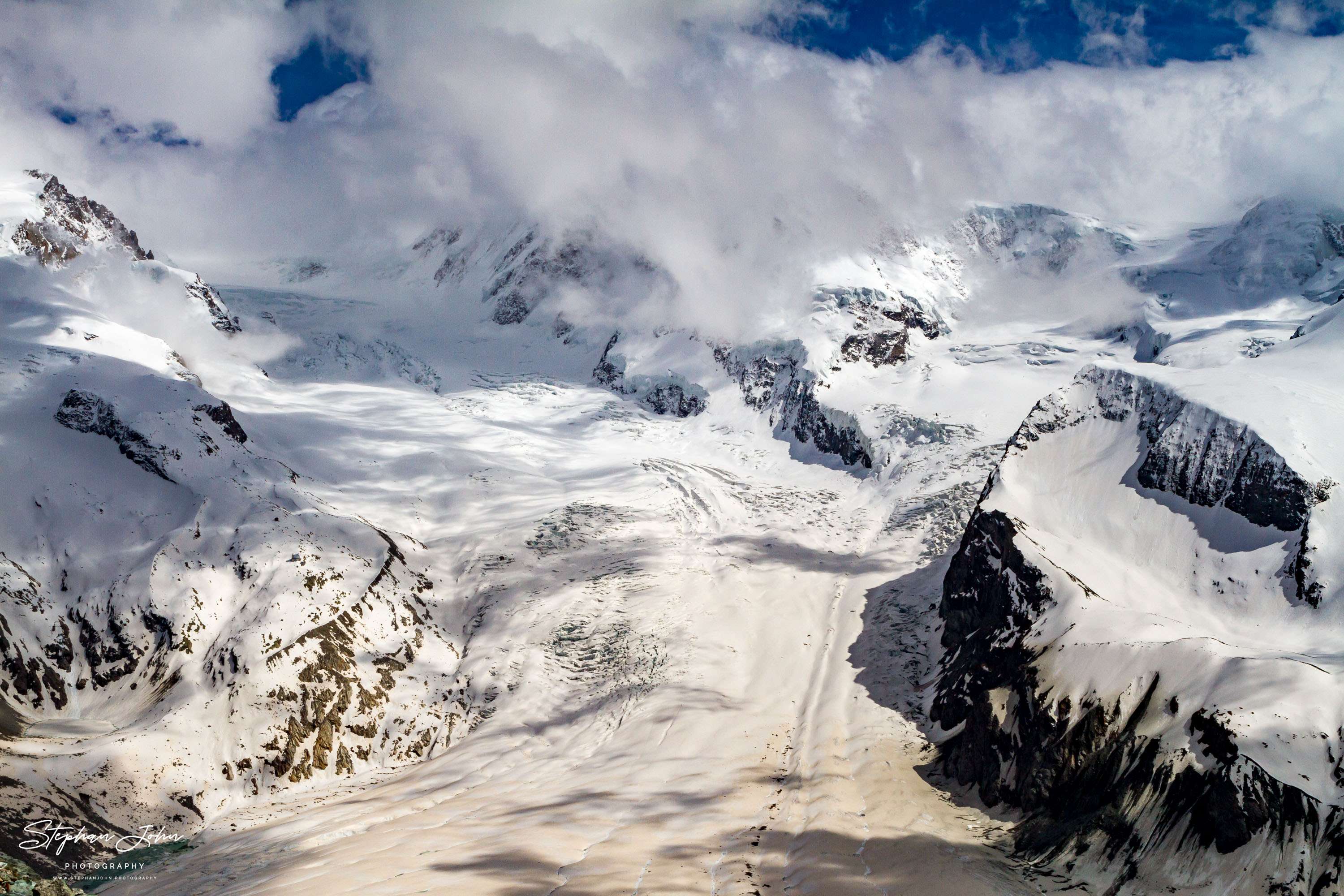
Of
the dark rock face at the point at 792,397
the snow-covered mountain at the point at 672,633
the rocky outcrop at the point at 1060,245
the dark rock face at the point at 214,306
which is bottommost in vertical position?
the snow-covered mountain at the point at 672,633

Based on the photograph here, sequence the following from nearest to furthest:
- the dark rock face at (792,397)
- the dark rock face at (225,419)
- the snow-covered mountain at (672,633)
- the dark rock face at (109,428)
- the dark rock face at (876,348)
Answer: the snow-covered mountain at (672,633) → the dark rock face at (109,428) → the dark rock face at (225,419) → the dark rock face at (792,397) → the dark rock face at (876,348)

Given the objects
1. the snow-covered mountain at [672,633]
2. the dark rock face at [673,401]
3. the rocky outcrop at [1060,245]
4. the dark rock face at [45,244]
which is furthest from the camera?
the rocky outcrop at [1060,245]

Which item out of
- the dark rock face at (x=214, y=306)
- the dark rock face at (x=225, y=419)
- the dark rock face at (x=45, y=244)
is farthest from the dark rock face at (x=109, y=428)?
the dark rock face at (x=214, y=306)

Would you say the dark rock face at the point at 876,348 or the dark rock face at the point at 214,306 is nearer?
the dark rock face at the point at 876,348

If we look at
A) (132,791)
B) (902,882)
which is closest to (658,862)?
(902,882)

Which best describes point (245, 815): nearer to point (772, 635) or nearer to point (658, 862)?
point (658, 862)

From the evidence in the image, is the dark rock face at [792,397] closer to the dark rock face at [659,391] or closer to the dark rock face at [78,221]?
the dark rock face at [659,391]

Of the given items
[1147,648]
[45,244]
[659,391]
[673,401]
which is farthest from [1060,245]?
[45,244]

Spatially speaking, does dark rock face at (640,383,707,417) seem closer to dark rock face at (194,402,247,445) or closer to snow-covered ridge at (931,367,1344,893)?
dark rock face at (194,402,247,445)
